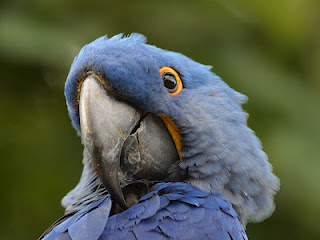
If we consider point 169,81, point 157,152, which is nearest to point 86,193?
point 157,152

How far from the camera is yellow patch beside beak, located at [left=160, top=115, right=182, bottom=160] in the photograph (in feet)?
6.58

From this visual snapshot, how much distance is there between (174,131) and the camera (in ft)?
6.65

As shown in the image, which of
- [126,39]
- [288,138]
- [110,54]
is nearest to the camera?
[110,54]

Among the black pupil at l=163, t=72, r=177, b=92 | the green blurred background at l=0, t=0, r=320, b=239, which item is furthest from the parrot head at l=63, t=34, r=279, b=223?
the green blurred background at l=0, t=0, r=320, b=239

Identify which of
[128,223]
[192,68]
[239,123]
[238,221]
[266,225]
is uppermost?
[192,68]

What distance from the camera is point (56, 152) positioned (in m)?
3.29

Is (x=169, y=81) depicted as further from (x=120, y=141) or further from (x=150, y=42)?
(x=150, y=42)

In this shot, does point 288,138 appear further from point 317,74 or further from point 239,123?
point 239,123

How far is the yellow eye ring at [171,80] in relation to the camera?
6.64ft

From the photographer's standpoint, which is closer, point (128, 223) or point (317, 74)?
point (128, 223)

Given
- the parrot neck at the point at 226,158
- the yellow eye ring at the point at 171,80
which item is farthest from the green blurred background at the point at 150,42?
the yellow eye ring at the point at 171,80

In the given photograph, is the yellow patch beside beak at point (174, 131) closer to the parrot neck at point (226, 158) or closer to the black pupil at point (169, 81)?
the parrot neck at point (226, 158)

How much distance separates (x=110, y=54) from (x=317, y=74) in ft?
6.96

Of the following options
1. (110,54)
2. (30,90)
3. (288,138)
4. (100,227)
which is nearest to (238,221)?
(100,227)
